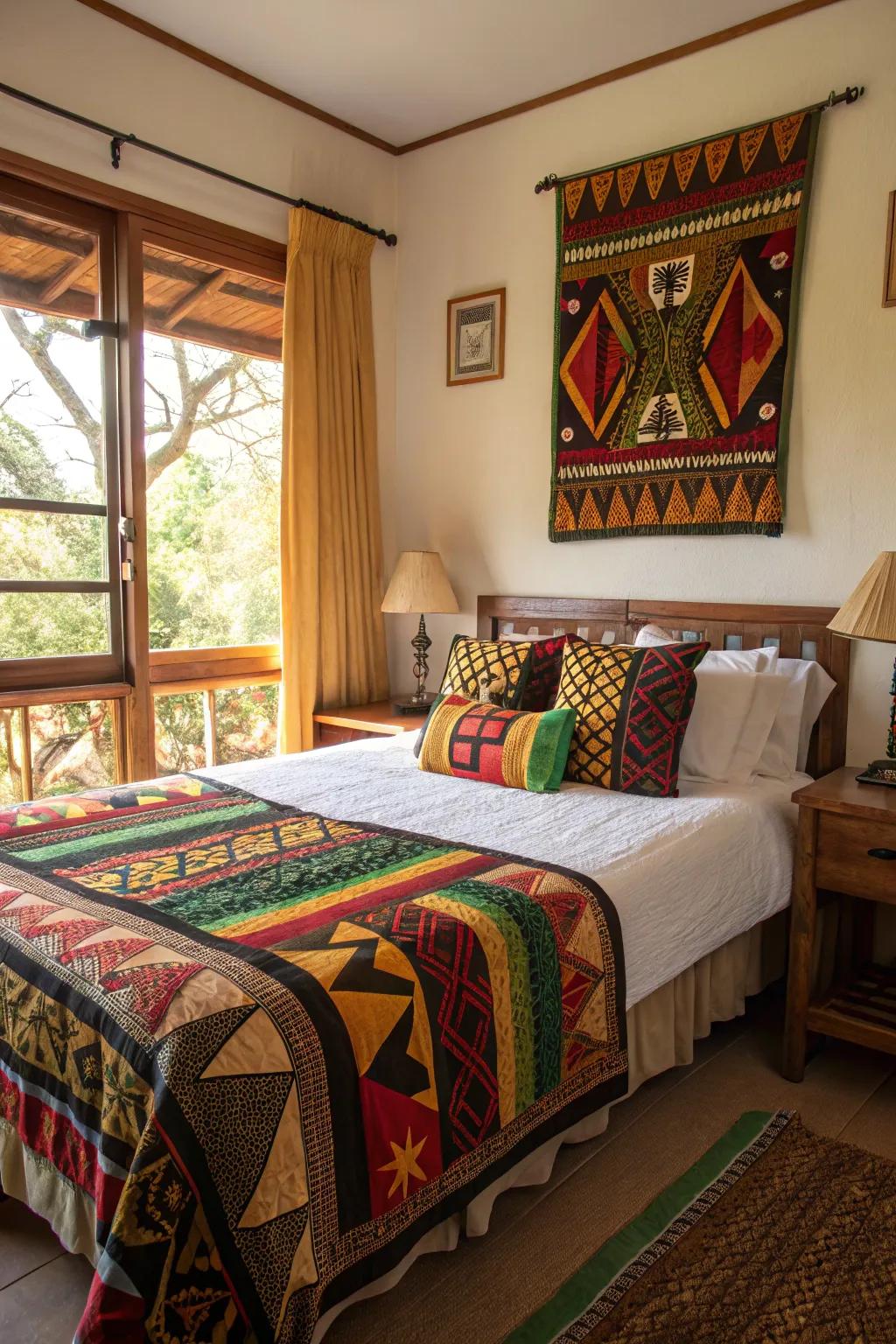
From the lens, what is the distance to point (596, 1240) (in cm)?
168

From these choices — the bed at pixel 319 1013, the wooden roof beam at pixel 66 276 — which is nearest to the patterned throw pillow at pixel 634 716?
the bed at pixel 319 1013

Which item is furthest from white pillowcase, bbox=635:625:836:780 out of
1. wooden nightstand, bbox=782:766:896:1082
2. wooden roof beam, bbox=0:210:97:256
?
wooden roof beam, bbox=0:210:97:256

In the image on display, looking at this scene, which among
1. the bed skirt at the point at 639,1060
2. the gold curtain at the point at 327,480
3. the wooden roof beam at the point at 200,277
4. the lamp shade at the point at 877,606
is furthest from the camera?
the gold curtain at the point at 327,480

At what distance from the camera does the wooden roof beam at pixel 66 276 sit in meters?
2.88

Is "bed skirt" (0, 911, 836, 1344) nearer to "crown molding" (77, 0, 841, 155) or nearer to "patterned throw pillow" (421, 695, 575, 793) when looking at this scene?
"patterned throw pillow" (421, 695, 575, 793)

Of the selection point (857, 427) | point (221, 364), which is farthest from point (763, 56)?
point (221, 364)

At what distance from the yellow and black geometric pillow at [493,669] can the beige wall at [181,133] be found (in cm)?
128

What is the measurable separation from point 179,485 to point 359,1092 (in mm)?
2467

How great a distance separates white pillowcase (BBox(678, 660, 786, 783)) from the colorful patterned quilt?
0.88m

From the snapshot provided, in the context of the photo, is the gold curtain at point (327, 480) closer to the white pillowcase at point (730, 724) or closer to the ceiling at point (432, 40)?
the ceiling at point (432, 40)

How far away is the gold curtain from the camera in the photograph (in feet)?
11.4

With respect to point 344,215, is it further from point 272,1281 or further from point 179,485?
point 272,1281

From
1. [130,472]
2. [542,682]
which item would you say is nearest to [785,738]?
[542,682]

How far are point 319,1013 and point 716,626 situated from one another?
6.76 feet
